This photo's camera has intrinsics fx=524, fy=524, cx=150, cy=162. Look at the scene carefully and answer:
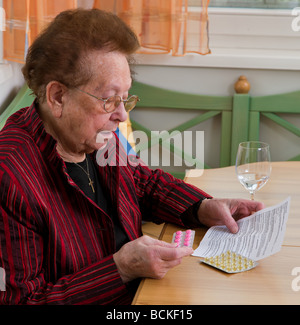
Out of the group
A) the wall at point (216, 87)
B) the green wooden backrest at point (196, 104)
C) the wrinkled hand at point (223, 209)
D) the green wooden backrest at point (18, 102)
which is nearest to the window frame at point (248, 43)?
the wall at point (216, 87)

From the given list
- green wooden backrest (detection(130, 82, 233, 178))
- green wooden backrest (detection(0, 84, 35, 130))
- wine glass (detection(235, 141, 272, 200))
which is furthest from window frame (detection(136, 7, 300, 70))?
wine glass (detection(235, 141, 272, 200))

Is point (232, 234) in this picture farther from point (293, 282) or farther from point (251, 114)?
point (251, 114)

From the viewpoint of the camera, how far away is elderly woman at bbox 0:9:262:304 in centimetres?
104

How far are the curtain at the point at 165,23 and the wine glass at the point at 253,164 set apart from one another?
4.04ft

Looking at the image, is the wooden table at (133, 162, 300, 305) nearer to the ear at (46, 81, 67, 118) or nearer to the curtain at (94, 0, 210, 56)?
the ear at (46, 81, 67, 118)

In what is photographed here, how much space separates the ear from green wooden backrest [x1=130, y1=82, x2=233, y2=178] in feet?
4.97

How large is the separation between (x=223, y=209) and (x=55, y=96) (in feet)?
1.61

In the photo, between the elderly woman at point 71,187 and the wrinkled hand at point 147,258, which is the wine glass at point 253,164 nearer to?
the elderly woman at point 71,187

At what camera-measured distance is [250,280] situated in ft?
3.39

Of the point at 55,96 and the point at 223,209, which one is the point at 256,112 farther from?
the point at 55,96

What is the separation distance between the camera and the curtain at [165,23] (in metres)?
2.49

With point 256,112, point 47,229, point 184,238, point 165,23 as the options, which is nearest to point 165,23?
point 165,23

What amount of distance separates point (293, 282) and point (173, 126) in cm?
177
